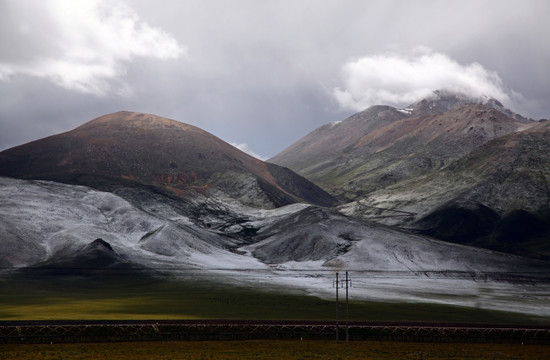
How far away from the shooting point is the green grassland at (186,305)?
93.4 meters

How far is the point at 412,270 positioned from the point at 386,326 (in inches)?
4479

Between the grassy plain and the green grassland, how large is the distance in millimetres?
25442

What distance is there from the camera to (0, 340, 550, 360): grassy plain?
176 ft

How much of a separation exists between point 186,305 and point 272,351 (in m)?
53.4

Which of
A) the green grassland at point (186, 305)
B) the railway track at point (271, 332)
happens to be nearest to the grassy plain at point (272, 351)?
the railway track at point (271, 332)

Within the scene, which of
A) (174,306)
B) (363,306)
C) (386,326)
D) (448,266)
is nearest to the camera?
(386,326)

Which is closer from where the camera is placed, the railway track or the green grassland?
the railway track

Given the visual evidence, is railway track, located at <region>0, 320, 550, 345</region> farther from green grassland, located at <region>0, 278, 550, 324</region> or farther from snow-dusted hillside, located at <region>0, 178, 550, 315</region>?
snow-dusted hillside, located at <region>0, 178, 550, 315</region>

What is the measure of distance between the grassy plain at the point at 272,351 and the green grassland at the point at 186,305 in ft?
83.5

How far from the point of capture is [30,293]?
12638 centimetres

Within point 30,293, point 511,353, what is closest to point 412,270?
point 30,293

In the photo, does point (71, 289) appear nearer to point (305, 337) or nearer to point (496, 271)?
point (305, 337)

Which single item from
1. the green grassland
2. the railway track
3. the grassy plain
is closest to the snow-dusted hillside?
the green grassland

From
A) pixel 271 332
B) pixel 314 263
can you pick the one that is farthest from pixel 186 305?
pixel 314 263
